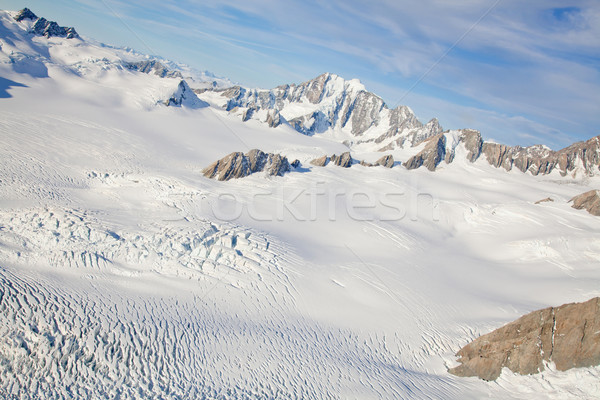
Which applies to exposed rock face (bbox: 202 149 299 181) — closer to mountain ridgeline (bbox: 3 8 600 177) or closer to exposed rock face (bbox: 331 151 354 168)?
exposed rock face (bbox: 331 151 354 168)

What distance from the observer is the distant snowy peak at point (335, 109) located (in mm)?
135250

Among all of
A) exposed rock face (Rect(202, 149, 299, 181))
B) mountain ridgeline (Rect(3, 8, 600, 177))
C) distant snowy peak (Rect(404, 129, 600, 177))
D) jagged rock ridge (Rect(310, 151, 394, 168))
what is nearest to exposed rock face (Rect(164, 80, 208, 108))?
mountain ridgeline (Rect(3, 8, 600, 177))

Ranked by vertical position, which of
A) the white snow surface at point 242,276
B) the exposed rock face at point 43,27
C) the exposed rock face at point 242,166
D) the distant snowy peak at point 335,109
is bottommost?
the white snow surface at point 242,276

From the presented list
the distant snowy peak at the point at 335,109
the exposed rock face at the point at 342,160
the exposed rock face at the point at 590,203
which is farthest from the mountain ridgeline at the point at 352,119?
the exposed rock face at the point at 590,203

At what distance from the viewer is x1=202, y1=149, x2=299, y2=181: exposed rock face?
35750mm

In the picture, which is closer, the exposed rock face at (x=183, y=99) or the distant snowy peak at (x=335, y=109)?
the exposed rock face at (x=183, y=99)

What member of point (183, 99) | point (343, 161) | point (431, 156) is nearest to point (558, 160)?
point (431, 156)

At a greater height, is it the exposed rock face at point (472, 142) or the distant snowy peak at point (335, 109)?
the distant snowy peak at point (335, 109)

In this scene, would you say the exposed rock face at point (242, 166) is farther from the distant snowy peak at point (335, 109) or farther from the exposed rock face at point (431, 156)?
the distant snowy peak at point (335, 109)

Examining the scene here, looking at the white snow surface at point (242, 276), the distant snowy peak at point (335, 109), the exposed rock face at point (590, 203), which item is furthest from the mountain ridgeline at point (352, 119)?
the white snow surface at point (242, 276)

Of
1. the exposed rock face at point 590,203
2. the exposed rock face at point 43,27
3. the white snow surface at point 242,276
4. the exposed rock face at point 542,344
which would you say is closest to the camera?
the white snow surface at point 242,276

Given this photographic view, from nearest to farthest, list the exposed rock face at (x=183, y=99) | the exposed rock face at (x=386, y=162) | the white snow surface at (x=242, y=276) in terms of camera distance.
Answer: the white snow surface at (x=242, y=276), the exposed rock face at (x=386, y=162), the exposed rock face at (x=183, y=99)

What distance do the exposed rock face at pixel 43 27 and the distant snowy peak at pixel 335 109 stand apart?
5613 cm

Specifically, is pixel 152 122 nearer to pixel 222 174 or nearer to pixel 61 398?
pixel 222 174
